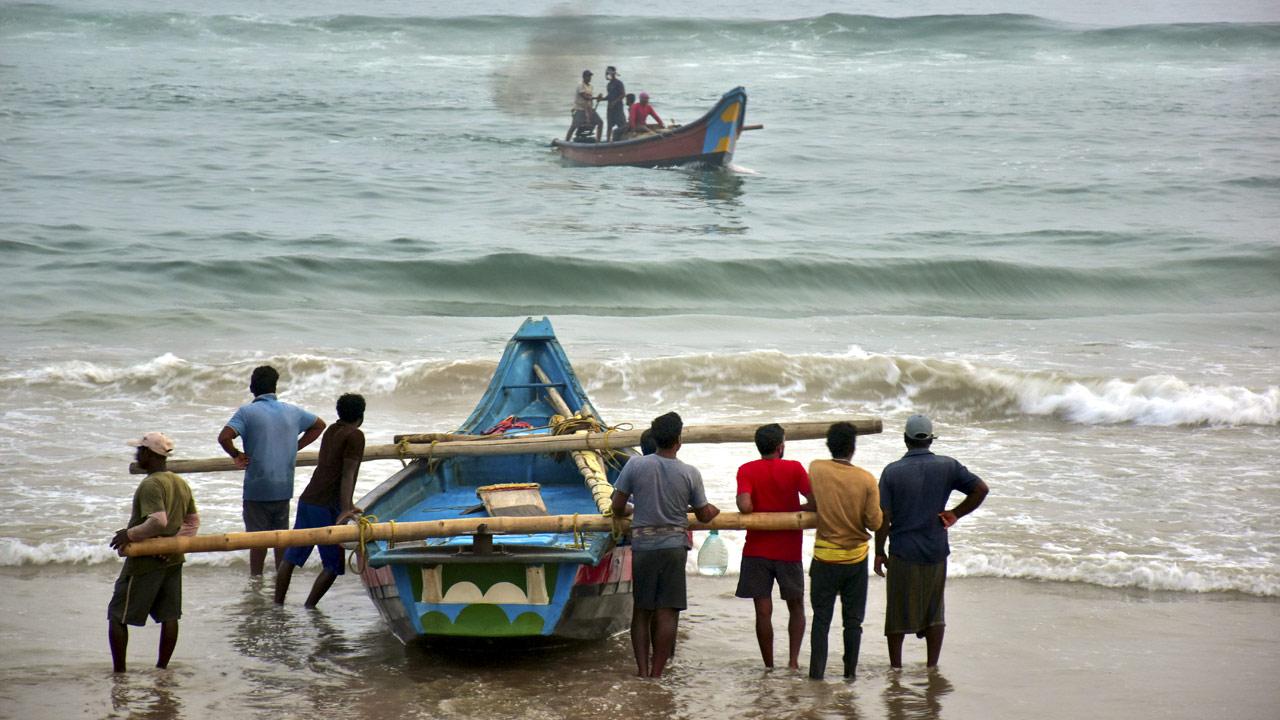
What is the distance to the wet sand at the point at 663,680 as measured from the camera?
5238mm

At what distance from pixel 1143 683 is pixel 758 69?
38.3 meters

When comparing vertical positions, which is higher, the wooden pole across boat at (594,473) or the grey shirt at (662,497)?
the grey shirt at (662,497)

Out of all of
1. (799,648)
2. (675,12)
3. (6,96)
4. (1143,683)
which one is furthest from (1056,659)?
(675,12)

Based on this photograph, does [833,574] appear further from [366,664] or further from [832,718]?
[366,664]

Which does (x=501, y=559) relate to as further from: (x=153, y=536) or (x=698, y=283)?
(x=698, y=283)

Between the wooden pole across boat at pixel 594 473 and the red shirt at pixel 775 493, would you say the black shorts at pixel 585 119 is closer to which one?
the wooden pole across boat at pixel 594 473

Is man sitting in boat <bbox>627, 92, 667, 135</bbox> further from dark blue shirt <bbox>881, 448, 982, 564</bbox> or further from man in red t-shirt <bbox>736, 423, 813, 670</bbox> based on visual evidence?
dark blue shirt <bbox>881, 448, 982, 564</bbox>

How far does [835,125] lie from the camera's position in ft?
106

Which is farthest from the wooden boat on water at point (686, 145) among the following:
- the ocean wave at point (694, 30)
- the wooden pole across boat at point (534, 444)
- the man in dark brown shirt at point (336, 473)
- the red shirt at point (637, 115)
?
the ocean wave at point (694, 30)

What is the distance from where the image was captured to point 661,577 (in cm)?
539

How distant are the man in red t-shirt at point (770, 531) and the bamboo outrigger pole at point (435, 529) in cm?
9

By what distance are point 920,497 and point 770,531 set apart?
66 centimetres

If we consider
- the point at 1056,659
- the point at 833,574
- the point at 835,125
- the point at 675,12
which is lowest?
the point at 1056,659

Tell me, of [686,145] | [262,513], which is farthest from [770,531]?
[686,145]
